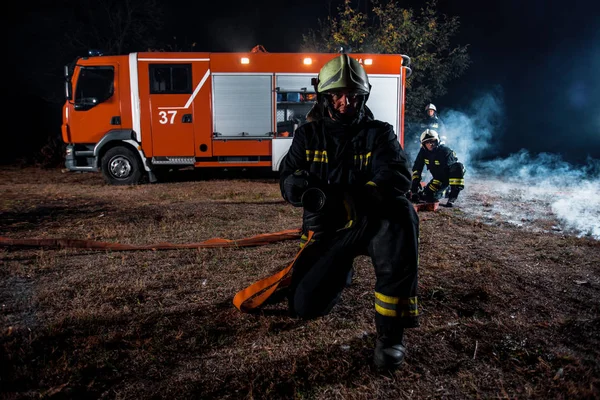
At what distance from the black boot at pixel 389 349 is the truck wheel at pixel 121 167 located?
334 inches

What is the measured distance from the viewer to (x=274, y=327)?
246 cm

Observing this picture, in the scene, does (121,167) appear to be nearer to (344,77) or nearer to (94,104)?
(94,104)

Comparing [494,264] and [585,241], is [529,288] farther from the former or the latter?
[585,241]

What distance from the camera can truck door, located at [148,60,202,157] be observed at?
896 cm

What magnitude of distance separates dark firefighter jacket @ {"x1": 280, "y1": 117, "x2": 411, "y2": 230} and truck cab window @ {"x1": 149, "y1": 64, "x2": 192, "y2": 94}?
7449mm

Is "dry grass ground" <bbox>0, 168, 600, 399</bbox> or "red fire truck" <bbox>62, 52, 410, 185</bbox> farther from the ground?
"red fire truck" <bbox>62, 52, 410, 185</bbox>

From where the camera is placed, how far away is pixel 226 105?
30.1ft

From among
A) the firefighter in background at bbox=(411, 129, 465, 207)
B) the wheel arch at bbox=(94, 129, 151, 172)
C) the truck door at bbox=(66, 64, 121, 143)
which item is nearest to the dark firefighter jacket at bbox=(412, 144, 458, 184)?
the firefighter in background at bbox=(411, 129, 465, 207)

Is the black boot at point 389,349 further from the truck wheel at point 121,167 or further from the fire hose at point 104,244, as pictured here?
the truck wheel at point 121,167

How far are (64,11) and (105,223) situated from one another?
866 inches

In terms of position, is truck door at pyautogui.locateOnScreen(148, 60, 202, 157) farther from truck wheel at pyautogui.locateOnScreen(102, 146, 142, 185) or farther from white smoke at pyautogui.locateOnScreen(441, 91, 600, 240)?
white smoke at pyautogui.locateOnScreen(441, 91, 600, 240)

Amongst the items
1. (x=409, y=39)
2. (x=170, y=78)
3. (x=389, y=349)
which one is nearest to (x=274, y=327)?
(x=389, y=349)

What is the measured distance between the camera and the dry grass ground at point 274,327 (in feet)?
6.24

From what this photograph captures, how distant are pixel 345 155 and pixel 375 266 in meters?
0.64
